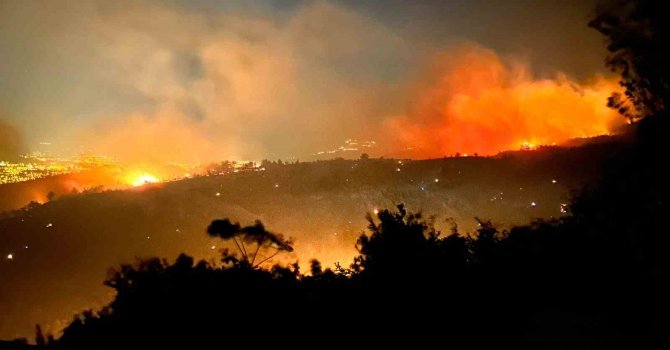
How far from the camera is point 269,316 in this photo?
30.1 ft

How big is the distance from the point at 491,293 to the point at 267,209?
76.7 feet

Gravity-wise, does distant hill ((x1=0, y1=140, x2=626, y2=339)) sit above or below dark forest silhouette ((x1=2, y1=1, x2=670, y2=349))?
above

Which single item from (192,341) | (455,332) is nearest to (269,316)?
(192,341)

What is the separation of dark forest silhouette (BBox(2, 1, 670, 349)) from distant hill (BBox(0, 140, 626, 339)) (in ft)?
50.5

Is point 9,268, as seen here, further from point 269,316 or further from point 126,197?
point 269,316

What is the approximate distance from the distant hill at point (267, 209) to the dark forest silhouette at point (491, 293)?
1539 centimetres

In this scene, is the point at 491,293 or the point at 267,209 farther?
the point at 267,209

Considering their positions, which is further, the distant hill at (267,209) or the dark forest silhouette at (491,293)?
the distant hill at (267,209)

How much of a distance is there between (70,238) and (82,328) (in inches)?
734

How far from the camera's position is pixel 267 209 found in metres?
31.1

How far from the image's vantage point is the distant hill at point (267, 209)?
2439cm

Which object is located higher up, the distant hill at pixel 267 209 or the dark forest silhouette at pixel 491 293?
the distant hill at pixel 267 209

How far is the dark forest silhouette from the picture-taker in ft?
24.1

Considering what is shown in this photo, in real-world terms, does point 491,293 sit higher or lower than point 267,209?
lower
